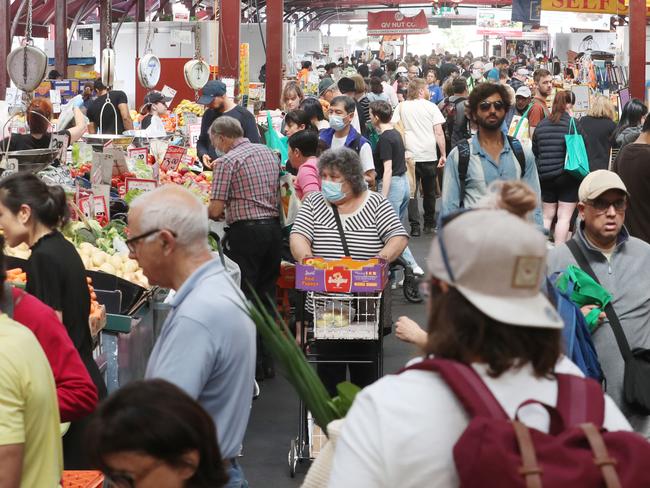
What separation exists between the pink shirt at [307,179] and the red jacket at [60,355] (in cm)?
462

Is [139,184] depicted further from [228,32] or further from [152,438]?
[228,32]

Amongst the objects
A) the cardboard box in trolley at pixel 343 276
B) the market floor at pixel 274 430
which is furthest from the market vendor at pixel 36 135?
the cardboard box in trolley at pixel 343 276

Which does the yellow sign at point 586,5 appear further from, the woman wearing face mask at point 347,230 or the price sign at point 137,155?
the woman wearing face mask at point 347,230

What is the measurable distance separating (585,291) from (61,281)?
6.63 feet

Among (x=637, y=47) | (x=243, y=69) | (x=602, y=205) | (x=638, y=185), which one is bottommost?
(x=638, y=185)

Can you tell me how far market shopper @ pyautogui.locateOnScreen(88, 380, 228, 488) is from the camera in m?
2.22

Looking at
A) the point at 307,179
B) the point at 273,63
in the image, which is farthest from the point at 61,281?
the point at 273,63

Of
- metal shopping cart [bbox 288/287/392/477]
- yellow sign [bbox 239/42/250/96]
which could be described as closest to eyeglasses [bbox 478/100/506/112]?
metal shopping cart [bbox 288/287/392/477]

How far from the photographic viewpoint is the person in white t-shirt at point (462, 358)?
195cm

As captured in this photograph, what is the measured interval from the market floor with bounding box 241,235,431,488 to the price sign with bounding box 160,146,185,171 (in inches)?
101

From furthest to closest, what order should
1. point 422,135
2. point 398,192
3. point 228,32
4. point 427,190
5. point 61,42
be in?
point 61,42, point 228,32, point 427,190, point 422,135, point 398,192

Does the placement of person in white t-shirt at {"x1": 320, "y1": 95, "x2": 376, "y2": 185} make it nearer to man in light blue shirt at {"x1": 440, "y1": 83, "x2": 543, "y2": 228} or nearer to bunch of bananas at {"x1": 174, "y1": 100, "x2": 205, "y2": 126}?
man in light blue shirt at {"x1": 440, "y1": 83, "x2": 543, "y2": 228}

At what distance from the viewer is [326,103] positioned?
14.3m

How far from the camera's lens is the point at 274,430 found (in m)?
7.07
